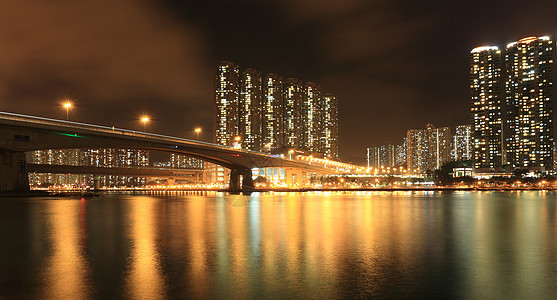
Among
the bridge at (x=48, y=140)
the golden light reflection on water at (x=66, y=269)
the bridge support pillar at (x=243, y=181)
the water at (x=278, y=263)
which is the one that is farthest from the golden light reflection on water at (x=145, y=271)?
the bridge support pillar at (x=243, y=181)

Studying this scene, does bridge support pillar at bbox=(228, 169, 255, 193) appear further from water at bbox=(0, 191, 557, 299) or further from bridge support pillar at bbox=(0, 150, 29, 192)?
water at bbox=(0, 191, 557, 299)

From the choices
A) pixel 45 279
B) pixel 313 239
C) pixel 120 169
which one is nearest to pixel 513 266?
pixel 313 239

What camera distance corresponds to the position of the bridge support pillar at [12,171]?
199 ft

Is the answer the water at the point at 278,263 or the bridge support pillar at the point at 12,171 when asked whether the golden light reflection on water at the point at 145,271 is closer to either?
the water at the point at 278,263

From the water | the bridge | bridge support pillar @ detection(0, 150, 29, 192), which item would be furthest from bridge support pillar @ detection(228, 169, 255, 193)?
the water

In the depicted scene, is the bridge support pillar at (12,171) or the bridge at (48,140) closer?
the bridge at (48,140)

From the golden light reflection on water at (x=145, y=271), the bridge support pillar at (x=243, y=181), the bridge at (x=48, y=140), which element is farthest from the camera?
the bridge support pillar at (x=243, y=181)

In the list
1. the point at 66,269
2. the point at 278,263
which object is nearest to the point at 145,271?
the point at 66,269

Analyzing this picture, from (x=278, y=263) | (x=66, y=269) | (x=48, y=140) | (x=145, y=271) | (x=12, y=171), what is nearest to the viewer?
(x=145, y=271)

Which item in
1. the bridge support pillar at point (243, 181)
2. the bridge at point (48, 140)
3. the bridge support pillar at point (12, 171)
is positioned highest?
the bridge at point (48, 140)

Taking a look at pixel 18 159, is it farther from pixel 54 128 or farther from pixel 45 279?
pixel 45 279

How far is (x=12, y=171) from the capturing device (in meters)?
61.8

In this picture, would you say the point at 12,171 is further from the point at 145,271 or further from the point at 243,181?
Answer: the point at 243,181

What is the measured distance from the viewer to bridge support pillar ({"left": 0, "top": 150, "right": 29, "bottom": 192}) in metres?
60.5
